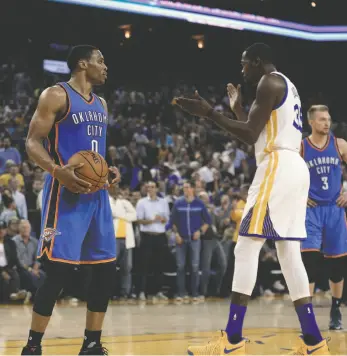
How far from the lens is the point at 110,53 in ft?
85.7

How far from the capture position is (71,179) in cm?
475

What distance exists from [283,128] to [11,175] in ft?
28.0

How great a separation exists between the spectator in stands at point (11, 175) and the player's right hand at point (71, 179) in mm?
7804

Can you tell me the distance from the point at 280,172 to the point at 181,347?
1.94 metres

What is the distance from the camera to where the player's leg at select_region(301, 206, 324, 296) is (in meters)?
7.39

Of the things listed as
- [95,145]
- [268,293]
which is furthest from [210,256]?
[95,145]

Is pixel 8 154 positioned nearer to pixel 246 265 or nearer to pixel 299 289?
pixel 246 265

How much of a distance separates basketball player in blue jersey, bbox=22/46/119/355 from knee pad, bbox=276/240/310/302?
1.14 meters

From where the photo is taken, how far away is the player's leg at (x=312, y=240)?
24.2ft

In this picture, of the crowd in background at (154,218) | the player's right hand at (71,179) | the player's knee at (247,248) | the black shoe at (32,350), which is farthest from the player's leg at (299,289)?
the crowd in background at (154,218)

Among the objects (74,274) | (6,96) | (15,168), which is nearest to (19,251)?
(74,274)

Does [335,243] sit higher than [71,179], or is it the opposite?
[71,179]

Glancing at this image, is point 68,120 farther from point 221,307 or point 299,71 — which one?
point 299,71

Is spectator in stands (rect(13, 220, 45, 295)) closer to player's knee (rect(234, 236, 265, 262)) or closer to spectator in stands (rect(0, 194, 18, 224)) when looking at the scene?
spectator in stands (rect(0, 194, 18, 224))
